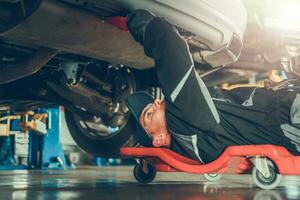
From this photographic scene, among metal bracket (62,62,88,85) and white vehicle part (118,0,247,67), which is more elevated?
white vehicle part (118,0,247,67)

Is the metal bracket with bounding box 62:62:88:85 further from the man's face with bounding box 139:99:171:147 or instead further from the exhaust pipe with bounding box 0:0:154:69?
the man's face with bounding box 139:99:171:147

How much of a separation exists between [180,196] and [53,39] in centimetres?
79

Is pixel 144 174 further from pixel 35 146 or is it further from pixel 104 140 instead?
pixel 35 146

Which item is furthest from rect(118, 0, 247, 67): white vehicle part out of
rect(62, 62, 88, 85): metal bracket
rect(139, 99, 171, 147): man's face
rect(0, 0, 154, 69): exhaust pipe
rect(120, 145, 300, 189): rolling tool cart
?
rect(62, 62, 88, 85): metal bracket

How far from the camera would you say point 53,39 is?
1.44 metres

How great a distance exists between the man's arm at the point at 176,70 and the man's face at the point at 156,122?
25 centimetres

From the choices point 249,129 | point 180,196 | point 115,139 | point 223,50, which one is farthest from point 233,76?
point 180,196

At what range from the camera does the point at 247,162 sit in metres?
1.76

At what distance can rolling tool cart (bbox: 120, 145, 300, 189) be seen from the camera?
158 cm

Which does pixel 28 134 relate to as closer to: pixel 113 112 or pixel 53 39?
pixel 113 112

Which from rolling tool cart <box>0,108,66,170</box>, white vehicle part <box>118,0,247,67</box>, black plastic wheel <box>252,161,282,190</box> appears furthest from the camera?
rolling tool cart <box>0,108,66,170</box>

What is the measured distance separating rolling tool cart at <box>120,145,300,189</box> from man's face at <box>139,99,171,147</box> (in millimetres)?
90

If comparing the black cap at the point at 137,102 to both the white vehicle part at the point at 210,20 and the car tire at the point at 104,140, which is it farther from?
the car tire at the point at 104,140

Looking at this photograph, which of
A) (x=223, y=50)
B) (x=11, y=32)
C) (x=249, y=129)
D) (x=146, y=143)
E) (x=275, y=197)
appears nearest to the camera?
(x=11, y=32)
